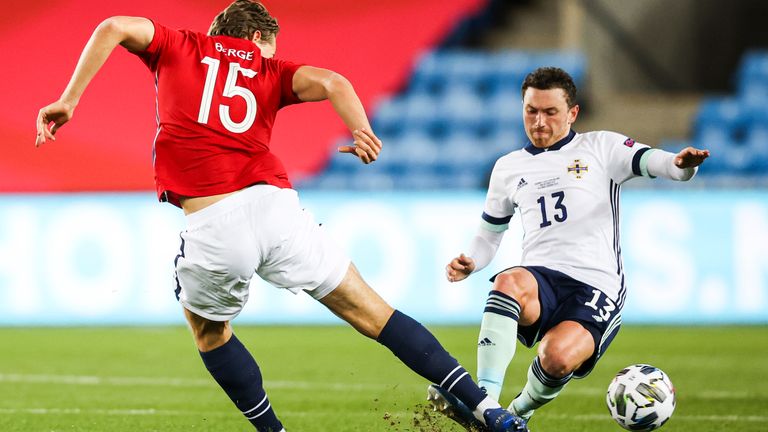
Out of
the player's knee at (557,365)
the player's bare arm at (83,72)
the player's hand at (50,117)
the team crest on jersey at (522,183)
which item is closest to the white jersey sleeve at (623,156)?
the team crest on jersey at (522,183)

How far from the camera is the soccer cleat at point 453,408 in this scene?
13.8 ft

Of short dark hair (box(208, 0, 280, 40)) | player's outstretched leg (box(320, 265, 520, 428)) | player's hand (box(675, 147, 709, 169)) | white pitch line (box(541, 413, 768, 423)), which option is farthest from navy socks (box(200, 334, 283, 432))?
player's hand (box(675, 147, 709, 169))

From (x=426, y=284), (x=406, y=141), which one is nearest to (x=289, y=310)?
(x=426, y=284)

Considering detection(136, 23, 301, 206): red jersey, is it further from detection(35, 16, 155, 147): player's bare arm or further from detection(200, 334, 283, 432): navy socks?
detection(200, 334, 283, 432): navy socks

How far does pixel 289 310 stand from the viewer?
10820 millimetres

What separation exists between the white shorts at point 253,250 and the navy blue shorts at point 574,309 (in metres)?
1.03

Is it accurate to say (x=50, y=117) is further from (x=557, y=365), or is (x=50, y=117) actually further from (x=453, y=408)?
(x=557, y=365)

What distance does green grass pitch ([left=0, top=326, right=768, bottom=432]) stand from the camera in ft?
18.0

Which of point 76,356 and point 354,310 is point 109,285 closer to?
point 76,356

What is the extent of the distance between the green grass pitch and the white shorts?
919mm

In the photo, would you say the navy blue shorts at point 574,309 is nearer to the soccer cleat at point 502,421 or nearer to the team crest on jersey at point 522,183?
the team crest on jersey at point 522,183

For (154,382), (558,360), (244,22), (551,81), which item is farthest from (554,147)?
(154,382)

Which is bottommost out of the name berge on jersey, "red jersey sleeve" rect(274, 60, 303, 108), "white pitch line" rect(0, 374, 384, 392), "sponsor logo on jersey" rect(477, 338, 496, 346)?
"white pitch line" rect(0, 374, 384, 392)

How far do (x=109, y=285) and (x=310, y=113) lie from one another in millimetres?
5559
